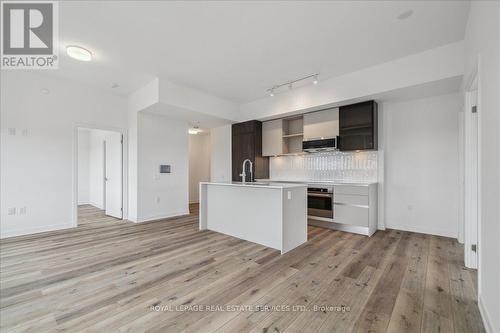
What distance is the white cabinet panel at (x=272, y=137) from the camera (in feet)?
18.2

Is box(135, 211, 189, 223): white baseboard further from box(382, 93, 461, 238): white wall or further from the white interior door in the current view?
box(382, 93, 461, 238): white wall

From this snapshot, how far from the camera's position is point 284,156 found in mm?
5824

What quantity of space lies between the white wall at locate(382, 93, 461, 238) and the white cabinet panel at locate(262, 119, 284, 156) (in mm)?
2278

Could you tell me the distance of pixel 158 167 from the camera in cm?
538

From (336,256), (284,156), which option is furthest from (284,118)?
(336,256)

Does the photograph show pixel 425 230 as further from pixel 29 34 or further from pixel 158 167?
pixel 29 34

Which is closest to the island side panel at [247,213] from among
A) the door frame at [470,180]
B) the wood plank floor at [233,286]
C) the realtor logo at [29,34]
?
the wood plank floor at [233,286]

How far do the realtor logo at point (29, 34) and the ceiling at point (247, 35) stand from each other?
0.12 m

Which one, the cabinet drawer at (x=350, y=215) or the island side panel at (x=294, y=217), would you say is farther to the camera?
the cabinet drawer at (x=350, y=215)

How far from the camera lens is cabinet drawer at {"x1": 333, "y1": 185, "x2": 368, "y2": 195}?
13.1 feet

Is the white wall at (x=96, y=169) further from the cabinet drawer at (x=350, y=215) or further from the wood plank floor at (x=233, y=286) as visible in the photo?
the cabinet drawer at (x=350, y=215)

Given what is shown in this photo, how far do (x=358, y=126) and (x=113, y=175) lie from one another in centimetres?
599

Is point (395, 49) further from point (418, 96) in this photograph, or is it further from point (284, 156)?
point (284, 156)

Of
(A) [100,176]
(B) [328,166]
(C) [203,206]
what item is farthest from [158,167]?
(B) [328,166]
